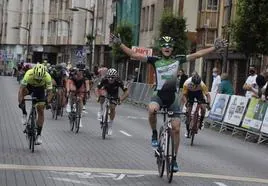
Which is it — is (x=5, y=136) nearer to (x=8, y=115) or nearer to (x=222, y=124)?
(x=8, y=115)

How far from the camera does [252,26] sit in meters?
25.0

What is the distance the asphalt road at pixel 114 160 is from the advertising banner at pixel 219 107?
289 cm

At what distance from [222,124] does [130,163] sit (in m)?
10.5

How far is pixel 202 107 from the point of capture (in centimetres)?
1723

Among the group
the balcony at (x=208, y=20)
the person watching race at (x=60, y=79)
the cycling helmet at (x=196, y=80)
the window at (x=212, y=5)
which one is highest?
the window at (x=212, y=5)

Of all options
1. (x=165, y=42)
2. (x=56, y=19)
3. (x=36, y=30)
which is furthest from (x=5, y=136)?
(x=36, y=30)

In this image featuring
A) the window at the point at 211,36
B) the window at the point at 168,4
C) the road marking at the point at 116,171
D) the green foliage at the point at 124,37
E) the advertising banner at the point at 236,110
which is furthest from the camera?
the green foliage at the point at 124,37

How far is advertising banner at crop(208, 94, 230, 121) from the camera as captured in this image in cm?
2272

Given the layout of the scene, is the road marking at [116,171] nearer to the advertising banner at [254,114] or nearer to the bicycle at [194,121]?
the bicycle at [194,121]

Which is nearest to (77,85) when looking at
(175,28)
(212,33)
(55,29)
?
(175,28)

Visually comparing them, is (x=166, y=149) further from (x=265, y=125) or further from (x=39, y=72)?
(x=265, y=125)

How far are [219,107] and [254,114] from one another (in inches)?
122

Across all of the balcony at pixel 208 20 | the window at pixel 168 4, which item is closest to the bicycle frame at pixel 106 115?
the balcony at pixel 208 20

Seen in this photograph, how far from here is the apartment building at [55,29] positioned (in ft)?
240
